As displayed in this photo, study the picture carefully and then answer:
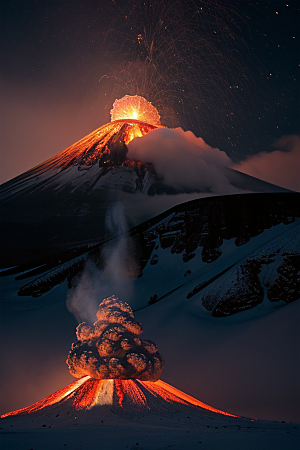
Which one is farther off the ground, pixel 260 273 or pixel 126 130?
pixel 126 130

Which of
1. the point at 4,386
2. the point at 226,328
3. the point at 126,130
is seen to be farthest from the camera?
the point at 126,130

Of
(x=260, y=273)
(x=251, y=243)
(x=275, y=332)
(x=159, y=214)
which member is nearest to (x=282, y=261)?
(x=260, y=273)

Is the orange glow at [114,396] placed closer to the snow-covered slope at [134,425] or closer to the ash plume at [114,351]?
the snow-covered slope at [134,425]

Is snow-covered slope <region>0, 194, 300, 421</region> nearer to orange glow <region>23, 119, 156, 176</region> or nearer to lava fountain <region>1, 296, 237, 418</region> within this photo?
lava fountain <region>1, 296, 237, 418</region>

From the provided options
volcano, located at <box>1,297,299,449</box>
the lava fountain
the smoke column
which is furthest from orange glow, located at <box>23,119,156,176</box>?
volcano, located at <box>1,297,299,449</box>

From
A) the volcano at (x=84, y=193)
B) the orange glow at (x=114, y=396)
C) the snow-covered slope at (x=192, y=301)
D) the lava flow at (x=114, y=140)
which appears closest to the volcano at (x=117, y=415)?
the orange glow at (x=114, y=396)

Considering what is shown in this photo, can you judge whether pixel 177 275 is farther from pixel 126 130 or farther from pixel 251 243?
pixel 126 130

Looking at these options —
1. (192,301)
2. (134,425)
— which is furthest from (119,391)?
(192,301)
